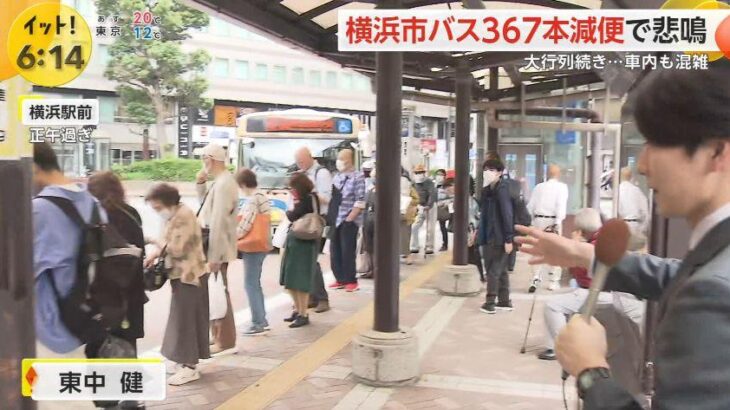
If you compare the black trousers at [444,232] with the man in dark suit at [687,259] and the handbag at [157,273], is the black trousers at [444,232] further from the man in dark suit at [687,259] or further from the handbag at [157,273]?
the man in dark suit at [687,259]

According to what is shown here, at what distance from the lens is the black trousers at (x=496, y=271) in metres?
6.30

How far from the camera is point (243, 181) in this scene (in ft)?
18.0

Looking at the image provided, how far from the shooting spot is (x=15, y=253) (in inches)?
84.8

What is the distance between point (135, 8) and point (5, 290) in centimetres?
122

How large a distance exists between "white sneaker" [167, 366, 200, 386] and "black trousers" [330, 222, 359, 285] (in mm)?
2980

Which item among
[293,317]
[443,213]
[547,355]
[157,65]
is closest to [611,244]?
[157,65]

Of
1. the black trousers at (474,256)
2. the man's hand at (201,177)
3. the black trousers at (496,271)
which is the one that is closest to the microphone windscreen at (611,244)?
the man's hand at (201,177)

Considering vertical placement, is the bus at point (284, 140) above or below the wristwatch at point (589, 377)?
above

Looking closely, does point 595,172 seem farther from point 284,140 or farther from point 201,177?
point 201,177

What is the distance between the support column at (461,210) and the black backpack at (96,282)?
194 inches

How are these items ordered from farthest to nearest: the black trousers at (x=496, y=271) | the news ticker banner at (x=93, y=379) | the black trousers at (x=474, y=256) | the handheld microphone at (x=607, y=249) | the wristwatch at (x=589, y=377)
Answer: the black trousers at (x=474, y=256) → the black trousers at (x=496, y=271) → the news ticker banner at (x=93, y=379) → the handheld microphone at (x=607, y=249) → the wristwatch at (x=589, y=377)

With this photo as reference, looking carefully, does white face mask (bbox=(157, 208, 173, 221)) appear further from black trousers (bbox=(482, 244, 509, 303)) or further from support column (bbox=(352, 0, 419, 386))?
black trousers (bbox=(482, 244, 509, 303))

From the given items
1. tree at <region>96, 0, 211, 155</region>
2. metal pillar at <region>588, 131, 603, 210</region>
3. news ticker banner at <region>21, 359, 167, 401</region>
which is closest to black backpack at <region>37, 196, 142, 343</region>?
news ticker banner at <region>21, 359, 167, 401</region>

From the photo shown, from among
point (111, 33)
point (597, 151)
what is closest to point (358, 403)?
point (111, 33)
